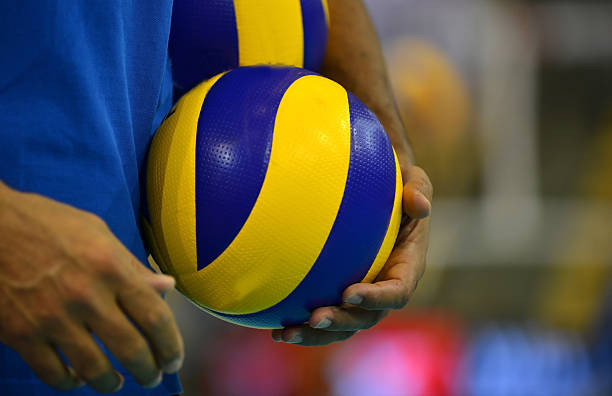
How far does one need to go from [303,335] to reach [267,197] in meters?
0.25

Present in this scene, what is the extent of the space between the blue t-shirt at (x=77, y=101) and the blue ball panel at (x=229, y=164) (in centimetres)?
8

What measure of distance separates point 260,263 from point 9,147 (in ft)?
1.07

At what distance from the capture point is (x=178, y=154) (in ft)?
3.11

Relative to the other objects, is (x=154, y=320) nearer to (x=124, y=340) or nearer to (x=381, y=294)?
(x=124, y=340)

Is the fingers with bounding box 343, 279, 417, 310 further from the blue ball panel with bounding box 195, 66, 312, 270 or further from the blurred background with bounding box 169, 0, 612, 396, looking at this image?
the blurred background with bounding box 169, 0, 612, 396

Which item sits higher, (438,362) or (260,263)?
(260,263)

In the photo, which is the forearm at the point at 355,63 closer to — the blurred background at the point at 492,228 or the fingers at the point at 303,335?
the fingers at the point at 303,335

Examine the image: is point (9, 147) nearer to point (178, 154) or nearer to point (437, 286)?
point (178, 154)

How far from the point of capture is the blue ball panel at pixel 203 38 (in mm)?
1074

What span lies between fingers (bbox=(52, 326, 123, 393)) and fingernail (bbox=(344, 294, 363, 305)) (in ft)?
1.17

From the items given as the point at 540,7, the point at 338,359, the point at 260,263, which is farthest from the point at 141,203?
the point at 540,7

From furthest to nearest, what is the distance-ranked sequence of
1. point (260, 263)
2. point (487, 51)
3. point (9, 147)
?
point (487, 51) → point (260, 263) → point (9, 147)

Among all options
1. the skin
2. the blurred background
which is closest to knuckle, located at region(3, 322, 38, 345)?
the skin

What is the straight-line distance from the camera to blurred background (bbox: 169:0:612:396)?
135 inches
